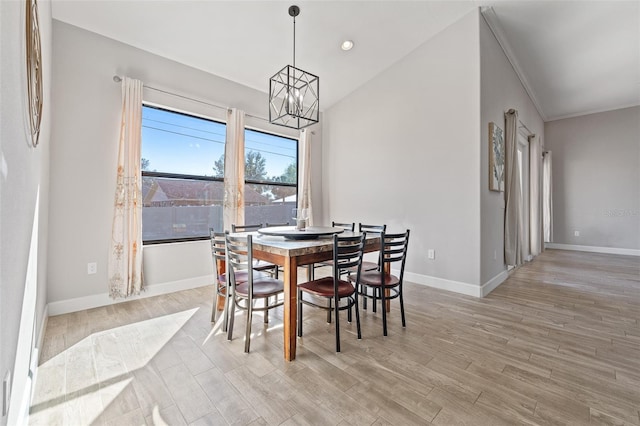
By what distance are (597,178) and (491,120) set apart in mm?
4938

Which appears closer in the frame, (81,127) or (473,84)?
(81,127)

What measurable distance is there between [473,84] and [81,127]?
14.5 feet

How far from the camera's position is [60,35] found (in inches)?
107

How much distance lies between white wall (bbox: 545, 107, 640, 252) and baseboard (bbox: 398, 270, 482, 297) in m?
5.41

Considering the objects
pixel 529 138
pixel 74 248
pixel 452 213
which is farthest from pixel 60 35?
pixel 529 138

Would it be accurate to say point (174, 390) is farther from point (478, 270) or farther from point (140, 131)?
point (478, 270)

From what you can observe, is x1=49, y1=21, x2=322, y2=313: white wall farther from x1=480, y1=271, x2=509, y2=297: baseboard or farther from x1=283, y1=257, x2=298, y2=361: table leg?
x1=480, y1=271, x2=509, y2=297: baseboard

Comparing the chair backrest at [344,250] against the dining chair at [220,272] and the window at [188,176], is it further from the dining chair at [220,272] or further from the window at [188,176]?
the window at [188,176]

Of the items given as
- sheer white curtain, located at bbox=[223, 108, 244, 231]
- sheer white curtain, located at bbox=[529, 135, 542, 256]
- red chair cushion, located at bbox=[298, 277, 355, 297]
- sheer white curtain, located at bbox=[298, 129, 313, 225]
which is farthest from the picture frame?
sheer white curtain, located at bbox=[223, 108, 244, 231]

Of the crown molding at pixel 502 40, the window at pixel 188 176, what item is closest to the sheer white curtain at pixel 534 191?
the crown molding at pixel 502 40

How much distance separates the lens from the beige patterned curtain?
2.99 metres

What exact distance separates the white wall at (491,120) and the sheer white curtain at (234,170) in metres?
3.15

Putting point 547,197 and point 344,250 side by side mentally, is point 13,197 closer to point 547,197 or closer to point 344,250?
point 344,250

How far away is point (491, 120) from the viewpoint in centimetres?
363
